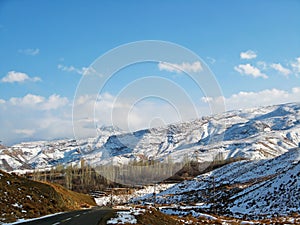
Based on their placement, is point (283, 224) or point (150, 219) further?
point (283, 224)

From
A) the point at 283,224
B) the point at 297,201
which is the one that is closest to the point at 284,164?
the point at 297,201

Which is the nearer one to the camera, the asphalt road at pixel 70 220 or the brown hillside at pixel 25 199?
the asphalt road at pixel 70 220

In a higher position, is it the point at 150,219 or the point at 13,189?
the point at 13,189

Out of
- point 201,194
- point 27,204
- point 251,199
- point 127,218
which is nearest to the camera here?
point 127,218

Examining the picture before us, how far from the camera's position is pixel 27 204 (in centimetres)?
2911

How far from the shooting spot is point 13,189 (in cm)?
3150

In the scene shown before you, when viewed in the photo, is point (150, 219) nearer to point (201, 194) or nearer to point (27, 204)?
point (27, 204)

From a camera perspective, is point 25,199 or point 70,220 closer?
point 70,220

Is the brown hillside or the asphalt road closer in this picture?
the asphalt road

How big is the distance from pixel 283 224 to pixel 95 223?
62.5ft

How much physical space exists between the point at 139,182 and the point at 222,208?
471ft

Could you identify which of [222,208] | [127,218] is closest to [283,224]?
[127,218]

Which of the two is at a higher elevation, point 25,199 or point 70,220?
point 25,199

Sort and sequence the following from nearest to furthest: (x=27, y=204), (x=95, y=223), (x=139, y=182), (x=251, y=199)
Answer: (x=95, y=223)
(x=27, y=204)
(x=251, y=199)
(x=139, y=182)
